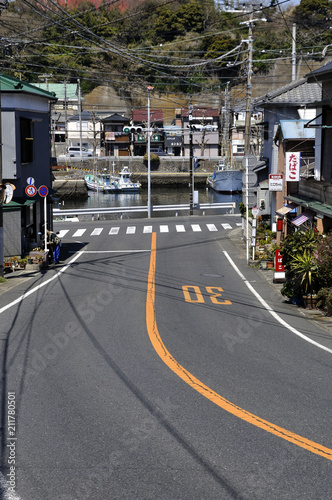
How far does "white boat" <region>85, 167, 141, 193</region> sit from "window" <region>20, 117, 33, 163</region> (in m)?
60.4

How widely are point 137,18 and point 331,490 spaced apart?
117358 mm

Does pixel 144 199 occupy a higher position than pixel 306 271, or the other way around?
pixel 306 271

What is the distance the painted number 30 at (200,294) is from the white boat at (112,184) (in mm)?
69815

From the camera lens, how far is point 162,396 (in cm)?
856

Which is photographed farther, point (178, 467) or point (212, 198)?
point (212, 198)

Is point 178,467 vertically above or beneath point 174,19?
beneath

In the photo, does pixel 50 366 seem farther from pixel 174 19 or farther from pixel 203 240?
pixel 174 19

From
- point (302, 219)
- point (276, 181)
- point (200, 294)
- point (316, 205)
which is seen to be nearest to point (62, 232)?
point (276, 181)

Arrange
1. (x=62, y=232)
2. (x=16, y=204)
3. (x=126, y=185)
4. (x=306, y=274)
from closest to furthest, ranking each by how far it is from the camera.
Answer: (x=306, y=274) → (x=16, y=204) → (x=62, y=232) → (x=126, y=185)

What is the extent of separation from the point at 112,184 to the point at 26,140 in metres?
61.9

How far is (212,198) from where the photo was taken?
8256 cm

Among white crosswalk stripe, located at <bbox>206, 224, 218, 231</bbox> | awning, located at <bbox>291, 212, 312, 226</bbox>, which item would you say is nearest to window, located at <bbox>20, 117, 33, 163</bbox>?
awning, located at <bbox>291, 212, 312, 226</bbox>

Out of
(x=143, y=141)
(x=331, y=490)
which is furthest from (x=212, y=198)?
(x=331, y=490)

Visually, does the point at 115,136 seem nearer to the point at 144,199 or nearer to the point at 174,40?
the point at 144,199
